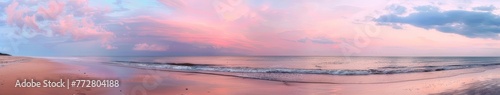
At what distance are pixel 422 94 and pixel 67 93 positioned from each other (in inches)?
360

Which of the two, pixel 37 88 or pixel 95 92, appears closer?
pixel 95 92

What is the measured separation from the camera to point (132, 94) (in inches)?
345

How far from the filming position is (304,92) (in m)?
9.88

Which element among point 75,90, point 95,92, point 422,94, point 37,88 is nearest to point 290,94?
point 422,94

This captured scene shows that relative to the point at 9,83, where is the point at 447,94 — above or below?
below

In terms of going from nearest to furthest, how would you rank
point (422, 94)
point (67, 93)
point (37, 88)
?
point (67, 93) < point (37, 88) < point (422, 94)

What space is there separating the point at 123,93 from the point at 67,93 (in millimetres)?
1239

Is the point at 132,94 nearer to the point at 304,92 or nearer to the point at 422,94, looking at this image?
the point at 304,92

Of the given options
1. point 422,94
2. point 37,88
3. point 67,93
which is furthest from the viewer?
point 422,94

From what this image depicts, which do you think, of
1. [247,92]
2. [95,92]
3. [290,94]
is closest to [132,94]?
[95,92]

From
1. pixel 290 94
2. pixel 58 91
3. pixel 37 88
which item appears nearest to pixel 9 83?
pixel 37 88

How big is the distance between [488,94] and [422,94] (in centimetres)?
191

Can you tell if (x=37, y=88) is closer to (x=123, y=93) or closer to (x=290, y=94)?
(x=123, y=93)

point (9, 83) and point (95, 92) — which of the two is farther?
point (9, 83)
